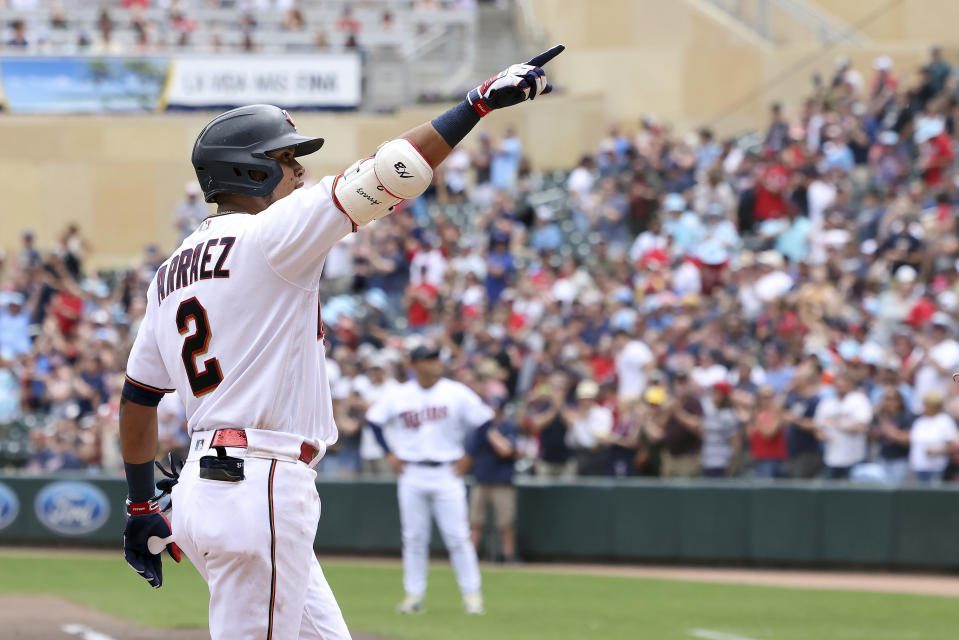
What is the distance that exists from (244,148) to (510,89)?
2.96 ft

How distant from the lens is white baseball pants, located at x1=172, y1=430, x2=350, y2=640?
4.20m

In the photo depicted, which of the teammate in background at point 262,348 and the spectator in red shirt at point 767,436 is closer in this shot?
the teammate in background at point 262,348

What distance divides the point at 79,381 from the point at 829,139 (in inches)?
434

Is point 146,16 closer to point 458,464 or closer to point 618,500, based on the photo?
point 618,500

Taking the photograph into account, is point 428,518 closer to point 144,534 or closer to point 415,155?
point 144,534

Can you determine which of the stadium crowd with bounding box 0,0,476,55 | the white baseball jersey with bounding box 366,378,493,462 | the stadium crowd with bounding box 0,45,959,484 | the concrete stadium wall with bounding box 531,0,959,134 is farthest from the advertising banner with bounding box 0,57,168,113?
the white baseball jersey with bounding box 366,378,493,462

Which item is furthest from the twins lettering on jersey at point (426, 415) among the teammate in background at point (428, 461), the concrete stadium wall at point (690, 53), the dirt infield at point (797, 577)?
the concrete stadium wall at point (690, 53)

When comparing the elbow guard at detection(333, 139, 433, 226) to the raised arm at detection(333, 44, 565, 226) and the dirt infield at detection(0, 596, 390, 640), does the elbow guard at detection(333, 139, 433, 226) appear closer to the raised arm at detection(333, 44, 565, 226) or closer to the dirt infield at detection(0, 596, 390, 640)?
the raised arm at detection(333, 44, 565, 226)

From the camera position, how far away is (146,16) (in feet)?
91.2

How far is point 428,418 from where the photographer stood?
478 inches

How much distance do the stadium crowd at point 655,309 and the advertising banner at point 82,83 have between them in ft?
11.7

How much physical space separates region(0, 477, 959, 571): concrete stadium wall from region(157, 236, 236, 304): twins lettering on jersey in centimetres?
1178

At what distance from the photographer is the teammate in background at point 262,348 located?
411 centimetres

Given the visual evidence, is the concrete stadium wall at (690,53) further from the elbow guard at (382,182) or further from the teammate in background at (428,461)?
the elbow guard at (382,182)
